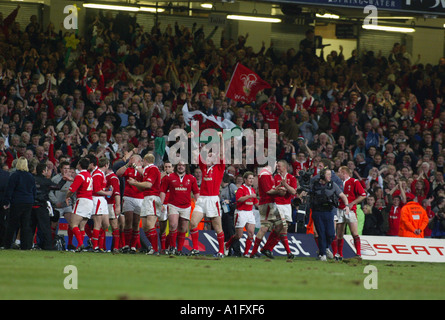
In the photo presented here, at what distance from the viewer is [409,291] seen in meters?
12.1

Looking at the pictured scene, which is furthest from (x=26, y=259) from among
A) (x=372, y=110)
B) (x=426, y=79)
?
(x=426, y=79)

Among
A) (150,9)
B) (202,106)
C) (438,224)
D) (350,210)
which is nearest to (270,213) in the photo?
(350,210)

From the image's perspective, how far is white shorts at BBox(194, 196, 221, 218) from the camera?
1944cm

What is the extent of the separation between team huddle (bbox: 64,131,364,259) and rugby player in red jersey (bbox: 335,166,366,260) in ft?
4.40

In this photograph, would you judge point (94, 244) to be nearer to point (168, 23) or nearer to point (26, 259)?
point (26, 259)

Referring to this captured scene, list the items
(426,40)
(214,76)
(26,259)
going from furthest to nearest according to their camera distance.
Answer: (426,40), (214,76), (26,259)


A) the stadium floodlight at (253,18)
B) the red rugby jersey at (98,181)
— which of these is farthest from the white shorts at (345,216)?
the stadium floodlight at (253,18)

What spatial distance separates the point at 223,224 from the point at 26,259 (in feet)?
25.3

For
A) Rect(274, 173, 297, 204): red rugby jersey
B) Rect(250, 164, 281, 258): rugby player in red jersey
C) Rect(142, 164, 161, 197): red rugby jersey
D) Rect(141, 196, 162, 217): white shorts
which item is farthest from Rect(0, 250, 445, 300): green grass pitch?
Rect(274, 173, 297, 204): red rugby jersey

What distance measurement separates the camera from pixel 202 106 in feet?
90.8

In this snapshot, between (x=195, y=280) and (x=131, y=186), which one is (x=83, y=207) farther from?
(x=195, y=280)

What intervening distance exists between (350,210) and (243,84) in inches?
359

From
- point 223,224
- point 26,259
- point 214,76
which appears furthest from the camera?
point 214,76

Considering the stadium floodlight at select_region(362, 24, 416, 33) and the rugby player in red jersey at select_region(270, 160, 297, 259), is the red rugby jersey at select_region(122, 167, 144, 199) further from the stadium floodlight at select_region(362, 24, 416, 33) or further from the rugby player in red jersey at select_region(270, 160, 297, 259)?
the stadium floodlight at select_region(362, 24, 416, 33)
